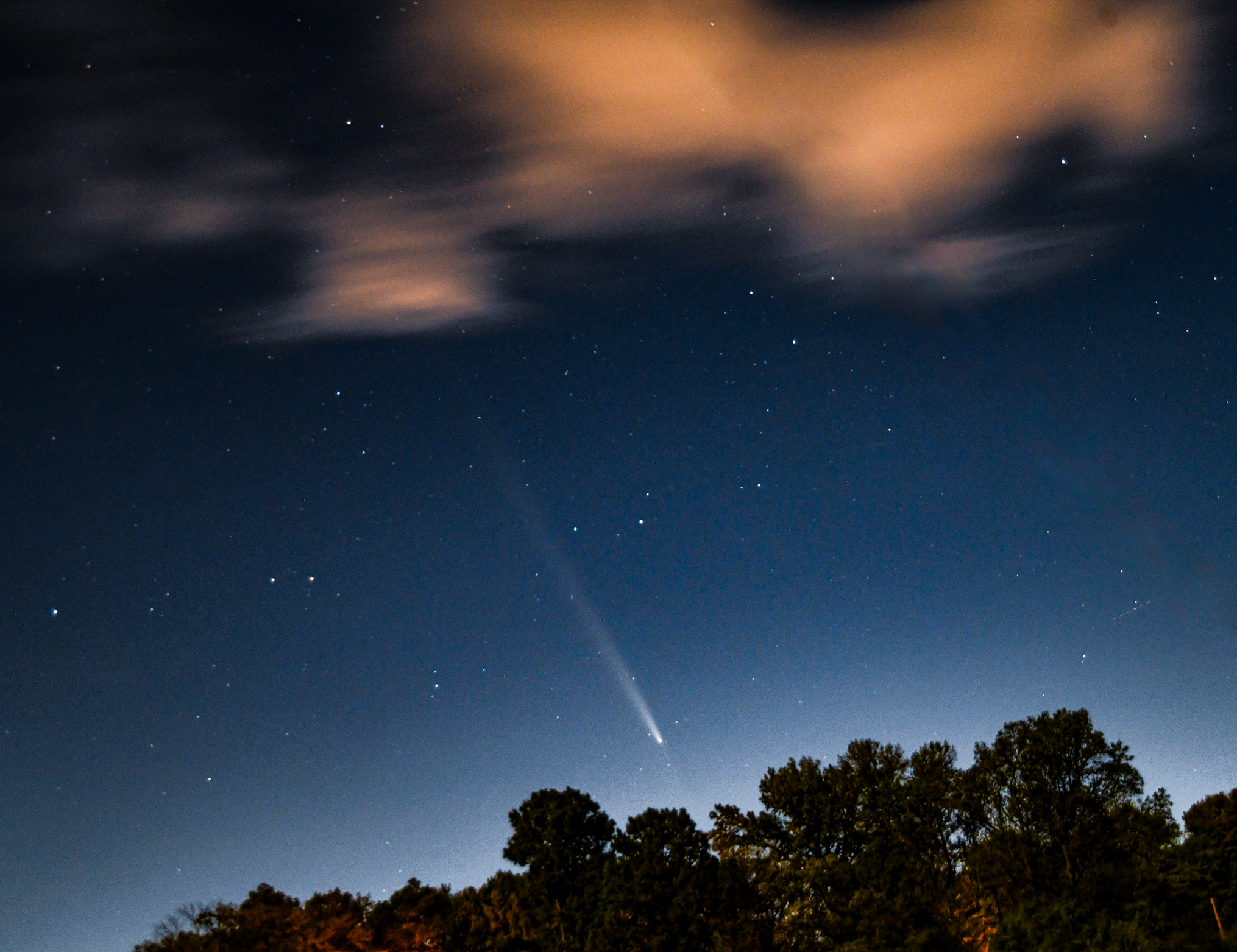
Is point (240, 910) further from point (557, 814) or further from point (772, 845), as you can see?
point (772, 845)

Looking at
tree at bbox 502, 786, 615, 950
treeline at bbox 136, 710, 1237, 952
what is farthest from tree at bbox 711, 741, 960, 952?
tree at bbox 502, 786, 615, 950

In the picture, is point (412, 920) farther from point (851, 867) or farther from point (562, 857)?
point (851, 867)

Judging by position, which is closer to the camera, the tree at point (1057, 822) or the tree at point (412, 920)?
the tree at point (1057, 822)

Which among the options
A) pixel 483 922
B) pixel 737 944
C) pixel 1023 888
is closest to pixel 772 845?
pixel 737 944

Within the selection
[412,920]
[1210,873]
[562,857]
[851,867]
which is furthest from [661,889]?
[1210,873]

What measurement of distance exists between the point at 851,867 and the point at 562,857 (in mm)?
22425

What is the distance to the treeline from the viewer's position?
1863 inches

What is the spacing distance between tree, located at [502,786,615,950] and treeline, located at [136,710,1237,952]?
0.10m

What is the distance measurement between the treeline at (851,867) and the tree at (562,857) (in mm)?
104

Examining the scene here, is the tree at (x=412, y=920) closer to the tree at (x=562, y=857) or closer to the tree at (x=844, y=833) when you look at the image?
the tree at (x=562, y=857)

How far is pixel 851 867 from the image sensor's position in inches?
1912

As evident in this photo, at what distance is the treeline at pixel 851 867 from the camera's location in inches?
1863

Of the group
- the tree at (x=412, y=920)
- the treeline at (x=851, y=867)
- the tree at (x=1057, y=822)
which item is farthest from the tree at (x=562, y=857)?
the tree at (x=1057, y=822)

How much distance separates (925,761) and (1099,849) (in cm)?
1012
